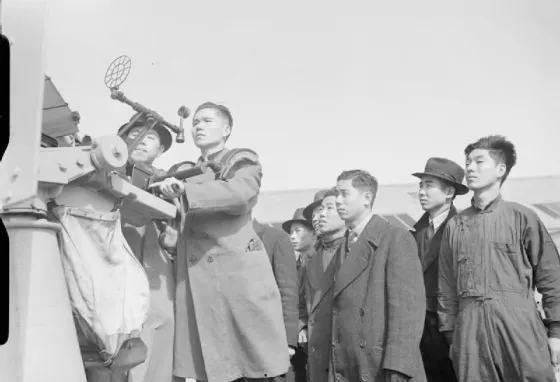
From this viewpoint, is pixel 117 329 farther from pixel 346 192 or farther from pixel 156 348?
pixel 346 192

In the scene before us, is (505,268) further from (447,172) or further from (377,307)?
(447,172)

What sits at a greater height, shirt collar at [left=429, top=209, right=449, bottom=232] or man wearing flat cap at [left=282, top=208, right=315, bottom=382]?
shirt collar at [left=429, top=209, right=449, bottom=232]

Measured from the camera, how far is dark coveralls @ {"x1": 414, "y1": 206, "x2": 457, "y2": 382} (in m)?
5.23

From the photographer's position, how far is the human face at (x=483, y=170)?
16.6ft

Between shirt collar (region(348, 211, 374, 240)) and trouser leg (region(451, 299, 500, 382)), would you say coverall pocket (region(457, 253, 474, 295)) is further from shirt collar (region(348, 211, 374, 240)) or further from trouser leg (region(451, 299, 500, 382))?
shirt collar (region(348, 211, 374, 240))

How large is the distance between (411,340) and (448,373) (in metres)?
0.99

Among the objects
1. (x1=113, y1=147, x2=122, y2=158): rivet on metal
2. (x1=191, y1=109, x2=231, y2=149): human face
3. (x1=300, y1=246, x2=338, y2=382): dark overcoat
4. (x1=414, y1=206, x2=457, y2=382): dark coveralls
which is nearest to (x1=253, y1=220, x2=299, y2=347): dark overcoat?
(x1=300, y1=246, x2=338, y2=382): dark overcoat

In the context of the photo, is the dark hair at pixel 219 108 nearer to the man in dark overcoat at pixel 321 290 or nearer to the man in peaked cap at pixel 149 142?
the man in peaked cap at pixel 149 142

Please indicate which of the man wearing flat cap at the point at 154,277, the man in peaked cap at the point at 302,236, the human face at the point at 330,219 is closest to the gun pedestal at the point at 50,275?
the man wearing flat cap at the point at 154,277

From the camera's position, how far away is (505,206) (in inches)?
195

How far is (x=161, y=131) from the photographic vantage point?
4.89 m

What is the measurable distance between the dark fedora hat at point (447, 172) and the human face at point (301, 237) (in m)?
2.01

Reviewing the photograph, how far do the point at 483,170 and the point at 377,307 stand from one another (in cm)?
122

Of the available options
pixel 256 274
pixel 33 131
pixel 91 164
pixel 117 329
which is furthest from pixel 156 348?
pixel 33 131
